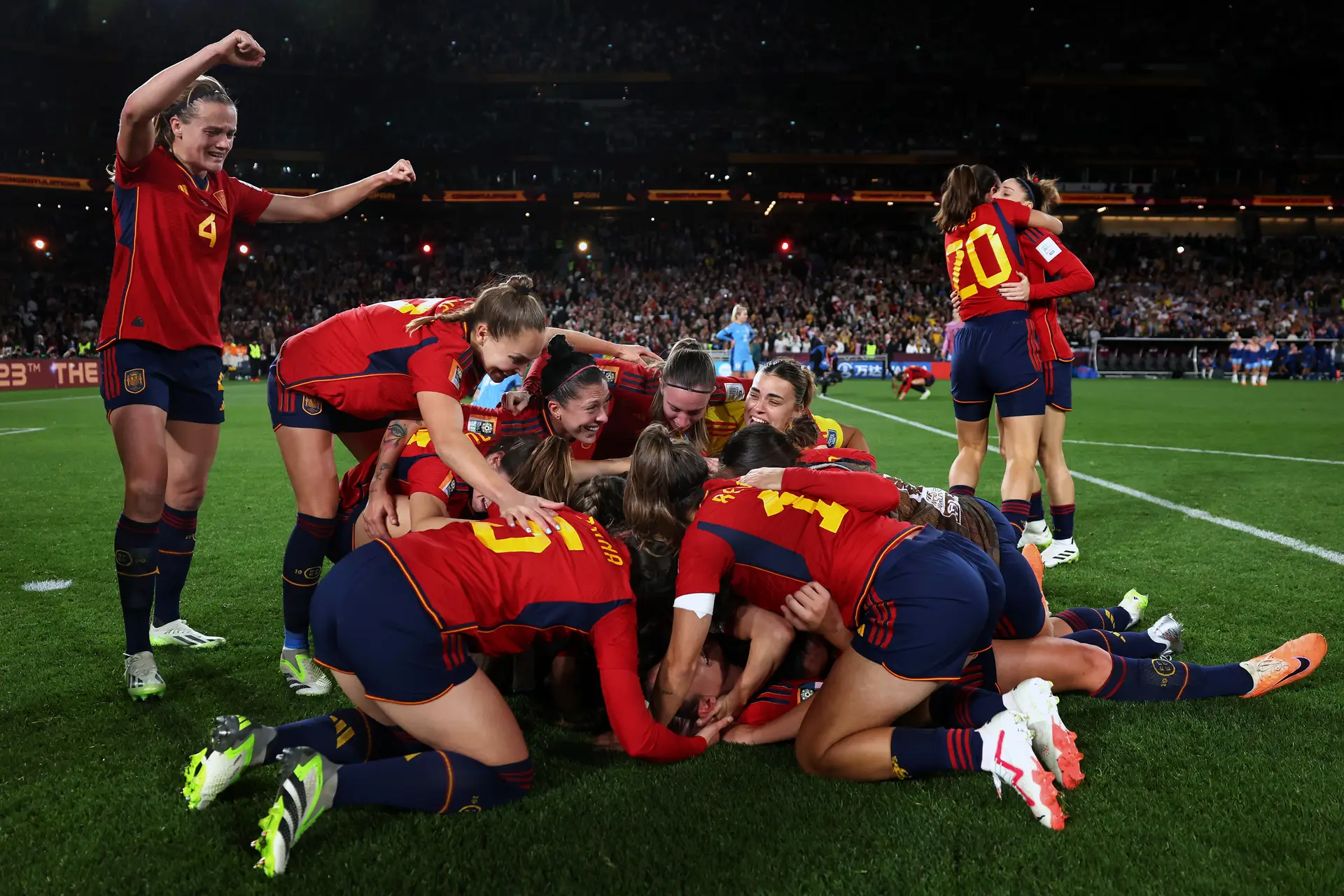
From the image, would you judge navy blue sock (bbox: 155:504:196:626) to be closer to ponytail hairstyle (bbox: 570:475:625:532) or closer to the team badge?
the team badge

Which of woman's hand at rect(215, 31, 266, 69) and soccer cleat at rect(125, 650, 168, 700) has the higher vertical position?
woman's hand at rect(215, 31, 266, 69)

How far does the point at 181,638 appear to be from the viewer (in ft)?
12.7

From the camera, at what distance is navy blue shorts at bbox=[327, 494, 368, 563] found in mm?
3926

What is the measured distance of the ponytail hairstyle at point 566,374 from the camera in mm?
3562

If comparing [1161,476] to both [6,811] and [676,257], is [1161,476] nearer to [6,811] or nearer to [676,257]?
[6,811]

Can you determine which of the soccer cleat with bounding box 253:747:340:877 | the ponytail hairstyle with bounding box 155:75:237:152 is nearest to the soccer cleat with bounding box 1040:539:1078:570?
the soccer cleat with bounding box 253:747:340:877

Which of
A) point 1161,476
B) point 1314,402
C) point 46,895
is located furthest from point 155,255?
point 1314,402

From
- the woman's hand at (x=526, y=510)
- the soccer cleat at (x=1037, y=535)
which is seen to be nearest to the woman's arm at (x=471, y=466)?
the woman's hand at (x=526, y=510)

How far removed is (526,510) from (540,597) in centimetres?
29

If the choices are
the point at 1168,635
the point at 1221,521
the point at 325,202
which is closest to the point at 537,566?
the point at 325,202

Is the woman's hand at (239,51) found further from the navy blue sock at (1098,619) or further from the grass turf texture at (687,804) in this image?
the navy blue sock at (1098,619)

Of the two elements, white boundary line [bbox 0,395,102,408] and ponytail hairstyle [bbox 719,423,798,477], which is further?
white boundary line [bbox 0,395,102,408]

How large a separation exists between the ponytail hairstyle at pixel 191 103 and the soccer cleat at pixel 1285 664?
4203 millimetres

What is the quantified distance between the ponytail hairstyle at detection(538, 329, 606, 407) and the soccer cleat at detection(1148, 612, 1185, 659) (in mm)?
2404
